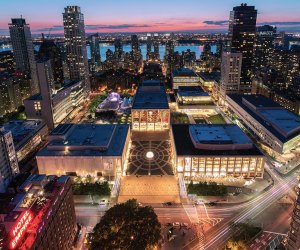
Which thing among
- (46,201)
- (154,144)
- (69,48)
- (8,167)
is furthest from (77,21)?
(46,201)

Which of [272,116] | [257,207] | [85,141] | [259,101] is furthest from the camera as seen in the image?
[259,101]

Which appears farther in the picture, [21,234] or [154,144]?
[154,144]

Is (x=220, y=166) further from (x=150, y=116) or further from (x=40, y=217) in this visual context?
(x=40, y=217)

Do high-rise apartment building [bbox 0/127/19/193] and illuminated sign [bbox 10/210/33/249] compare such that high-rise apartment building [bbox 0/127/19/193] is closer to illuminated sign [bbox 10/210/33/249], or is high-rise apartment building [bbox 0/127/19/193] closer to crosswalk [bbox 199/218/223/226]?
illuminated sign [bbox 10/210/33/249]

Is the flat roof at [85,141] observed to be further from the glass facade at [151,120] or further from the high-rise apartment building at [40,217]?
the high-rise apartment building at [40,217]

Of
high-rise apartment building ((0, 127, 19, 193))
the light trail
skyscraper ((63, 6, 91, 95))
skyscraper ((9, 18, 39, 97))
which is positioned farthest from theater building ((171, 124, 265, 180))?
skyscraper ((9, 18, 39, 97))

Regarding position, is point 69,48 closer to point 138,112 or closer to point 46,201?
point 138,112

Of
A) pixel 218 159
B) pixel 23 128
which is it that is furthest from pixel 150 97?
pixel 218 159
